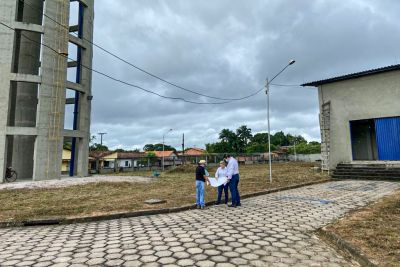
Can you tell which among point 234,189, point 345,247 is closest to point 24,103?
point 234,189

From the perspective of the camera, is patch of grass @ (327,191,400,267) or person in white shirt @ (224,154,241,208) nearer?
patch of grass @ (327,191,400,267)

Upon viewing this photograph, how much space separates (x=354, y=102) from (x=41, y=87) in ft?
74.4

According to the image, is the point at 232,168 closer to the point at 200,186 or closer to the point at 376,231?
the point at 200,186

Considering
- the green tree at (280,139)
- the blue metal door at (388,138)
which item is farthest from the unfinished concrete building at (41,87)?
the green tree at (280,139)

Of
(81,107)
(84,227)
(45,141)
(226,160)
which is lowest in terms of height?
(84,227)

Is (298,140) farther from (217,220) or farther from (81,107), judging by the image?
(217,220)

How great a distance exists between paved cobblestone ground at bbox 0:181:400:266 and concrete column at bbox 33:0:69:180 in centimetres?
1539

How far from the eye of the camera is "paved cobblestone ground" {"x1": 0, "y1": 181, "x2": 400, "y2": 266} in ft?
14.0

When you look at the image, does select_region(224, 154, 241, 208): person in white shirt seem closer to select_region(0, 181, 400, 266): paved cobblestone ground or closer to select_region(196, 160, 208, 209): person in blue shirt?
select_region(0, 181, 400, 266): paved cobblestone ground

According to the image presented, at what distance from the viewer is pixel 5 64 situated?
19.9 meters

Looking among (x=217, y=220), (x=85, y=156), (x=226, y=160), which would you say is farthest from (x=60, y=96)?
(x=217, y=220)

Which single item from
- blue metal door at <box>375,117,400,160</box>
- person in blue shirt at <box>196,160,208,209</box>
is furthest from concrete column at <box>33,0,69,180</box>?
blue metal door at <box>375,117,400,160</box>

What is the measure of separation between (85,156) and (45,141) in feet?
15.0

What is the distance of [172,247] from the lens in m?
4.81
